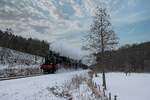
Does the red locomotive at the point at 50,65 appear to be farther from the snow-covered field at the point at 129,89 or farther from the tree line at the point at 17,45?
the tree line at the point at 17,45

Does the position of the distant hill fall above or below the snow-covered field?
above

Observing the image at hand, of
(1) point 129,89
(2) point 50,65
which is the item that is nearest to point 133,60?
(2) point 50,65

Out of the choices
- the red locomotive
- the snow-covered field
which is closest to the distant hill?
the snow-covered field

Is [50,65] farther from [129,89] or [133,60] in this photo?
[133,60]

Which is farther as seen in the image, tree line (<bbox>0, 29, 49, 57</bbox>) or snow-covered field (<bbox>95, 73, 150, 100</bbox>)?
tree line (<bbox>0, 29, 49, 57</bbox>)

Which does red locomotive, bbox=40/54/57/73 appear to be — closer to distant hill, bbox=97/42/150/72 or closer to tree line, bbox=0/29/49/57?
tree line, bbox=0/29/49/57

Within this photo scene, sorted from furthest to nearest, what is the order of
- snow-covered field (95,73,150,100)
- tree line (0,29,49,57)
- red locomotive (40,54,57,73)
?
1. tree line (0,29,49,57)
2. red locomotive (40,54,57,73)
3. snow-covered field (95,73,150,100)

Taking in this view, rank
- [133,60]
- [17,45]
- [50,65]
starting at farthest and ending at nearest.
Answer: [133,60] → [17,45] → [50,65]

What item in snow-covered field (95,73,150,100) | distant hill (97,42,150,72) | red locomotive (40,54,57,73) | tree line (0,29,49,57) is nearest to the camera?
snow-covered field (95,73,150,100)

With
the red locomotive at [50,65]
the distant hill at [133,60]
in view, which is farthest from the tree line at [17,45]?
the red locomotive at [50,65]

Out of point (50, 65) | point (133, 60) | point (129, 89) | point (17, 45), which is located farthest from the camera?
point (133, 60)

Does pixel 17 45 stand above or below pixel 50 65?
above

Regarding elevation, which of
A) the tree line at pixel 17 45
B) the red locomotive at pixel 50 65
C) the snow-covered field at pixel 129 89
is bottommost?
the snow-covered field at pixel 129 89

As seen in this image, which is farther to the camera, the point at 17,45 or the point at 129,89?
the point at 17,45
